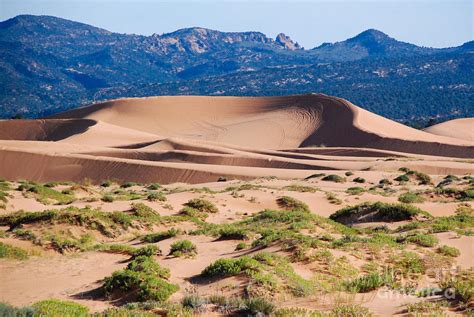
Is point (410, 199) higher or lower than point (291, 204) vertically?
higher

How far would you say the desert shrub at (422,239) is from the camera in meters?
12.5


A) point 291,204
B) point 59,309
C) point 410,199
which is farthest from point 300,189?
point 59,309

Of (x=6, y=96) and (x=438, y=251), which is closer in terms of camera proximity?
(x=438, y=251)

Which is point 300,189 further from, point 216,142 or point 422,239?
point 216,142

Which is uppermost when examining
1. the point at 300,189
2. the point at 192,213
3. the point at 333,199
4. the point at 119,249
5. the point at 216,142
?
the point at 119,249

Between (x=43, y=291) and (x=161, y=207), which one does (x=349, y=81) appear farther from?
(x=43, y=291)

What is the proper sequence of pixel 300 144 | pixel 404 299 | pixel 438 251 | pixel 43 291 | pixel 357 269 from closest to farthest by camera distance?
pixel 404 299 → pixel 43 291 → pixel 357 269 → pixel 438 251 → pixel 300 144

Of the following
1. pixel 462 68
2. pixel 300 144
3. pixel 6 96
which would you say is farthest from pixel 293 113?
pixel 6 96

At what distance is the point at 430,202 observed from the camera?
71.3ft

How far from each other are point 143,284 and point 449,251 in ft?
19.5

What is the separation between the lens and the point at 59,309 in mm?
7793

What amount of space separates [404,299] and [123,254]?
646 cm

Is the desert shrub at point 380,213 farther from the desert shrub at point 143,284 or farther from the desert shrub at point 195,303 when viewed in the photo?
the desert shrub at point 195,303

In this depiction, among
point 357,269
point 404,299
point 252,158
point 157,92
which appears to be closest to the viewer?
point 404,299
